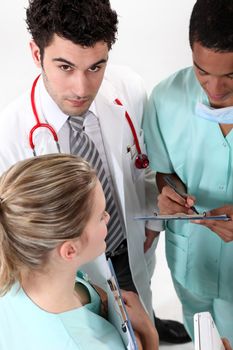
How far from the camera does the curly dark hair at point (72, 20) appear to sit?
1599mm

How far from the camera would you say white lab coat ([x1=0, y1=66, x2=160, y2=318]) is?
5.85 ft

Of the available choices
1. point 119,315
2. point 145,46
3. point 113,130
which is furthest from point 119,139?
point 145,46

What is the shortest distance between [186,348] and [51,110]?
138 cm

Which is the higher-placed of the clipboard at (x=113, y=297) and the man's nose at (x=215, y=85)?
the man's nose at (x=215, y=85)

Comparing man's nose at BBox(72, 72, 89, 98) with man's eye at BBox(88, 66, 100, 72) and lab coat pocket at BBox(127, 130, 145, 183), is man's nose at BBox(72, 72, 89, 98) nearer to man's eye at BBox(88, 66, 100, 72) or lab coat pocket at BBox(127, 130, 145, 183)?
man's eye at BBox(88, 66, 100, 72)

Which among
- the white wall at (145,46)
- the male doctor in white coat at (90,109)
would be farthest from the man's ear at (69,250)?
the white wall at (145,46)

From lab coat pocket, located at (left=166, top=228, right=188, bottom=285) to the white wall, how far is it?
57.8 inches

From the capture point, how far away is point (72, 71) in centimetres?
169

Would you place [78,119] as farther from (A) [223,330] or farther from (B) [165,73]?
(B) [165,73]

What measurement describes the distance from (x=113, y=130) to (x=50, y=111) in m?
0.24

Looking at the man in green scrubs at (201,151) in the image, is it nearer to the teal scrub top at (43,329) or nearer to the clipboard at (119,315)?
the clipboard at (119,315)

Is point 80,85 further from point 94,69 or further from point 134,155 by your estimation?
point 134,155

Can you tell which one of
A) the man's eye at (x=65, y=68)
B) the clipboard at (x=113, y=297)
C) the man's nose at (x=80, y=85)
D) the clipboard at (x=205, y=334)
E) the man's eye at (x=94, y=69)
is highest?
the man's eye at (x=65, y=68)

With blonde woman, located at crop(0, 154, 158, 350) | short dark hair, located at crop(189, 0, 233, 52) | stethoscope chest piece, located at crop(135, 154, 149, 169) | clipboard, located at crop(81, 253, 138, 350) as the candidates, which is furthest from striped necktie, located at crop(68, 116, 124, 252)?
short dark hair, located at crop(189, 0, 233, 52)
